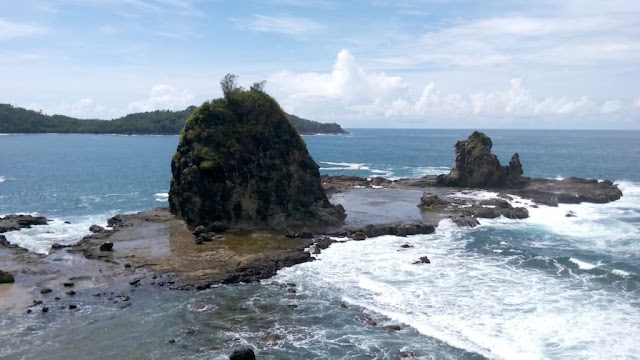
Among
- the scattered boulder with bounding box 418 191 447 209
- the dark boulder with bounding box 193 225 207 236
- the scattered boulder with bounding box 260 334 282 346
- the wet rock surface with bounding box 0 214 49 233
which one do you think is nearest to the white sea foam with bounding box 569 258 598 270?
the scattered boulder with bounding box 418 191 447 209

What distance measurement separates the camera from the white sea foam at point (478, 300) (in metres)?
35.3

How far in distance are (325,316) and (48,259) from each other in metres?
31.3

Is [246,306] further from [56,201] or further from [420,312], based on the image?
[56,201]

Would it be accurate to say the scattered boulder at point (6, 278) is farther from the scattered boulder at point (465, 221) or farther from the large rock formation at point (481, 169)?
the large rock formation at point (481, 169)

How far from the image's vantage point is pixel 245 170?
69.1m

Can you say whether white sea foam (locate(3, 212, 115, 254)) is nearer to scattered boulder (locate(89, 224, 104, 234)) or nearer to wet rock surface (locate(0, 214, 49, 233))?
scattered boulder (locate(89, 224, 104, 234))

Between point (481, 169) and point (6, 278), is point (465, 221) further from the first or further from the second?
point (6, 278)

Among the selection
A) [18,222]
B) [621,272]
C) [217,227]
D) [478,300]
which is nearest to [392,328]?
[478,300]

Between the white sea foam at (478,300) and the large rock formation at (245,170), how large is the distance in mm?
13068

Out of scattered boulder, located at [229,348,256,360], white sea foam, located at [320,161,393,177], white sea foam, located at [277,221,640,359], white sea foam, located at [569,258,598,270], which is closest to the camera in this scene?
scattered boulder, located at [229,348,256,360]

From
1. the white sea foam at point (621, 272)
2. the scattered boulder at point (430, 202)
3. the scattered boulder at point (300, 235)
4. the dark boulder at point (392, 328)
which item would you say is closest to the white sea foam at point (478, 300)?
the dark boulder at point (392, 328)

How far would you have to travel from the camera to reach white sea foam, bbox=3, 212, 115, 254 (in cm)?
6006

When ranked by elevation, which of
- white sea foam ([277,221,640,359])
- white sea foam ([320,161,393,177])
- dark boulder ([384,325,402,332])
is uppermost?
white sea foam ([320,161,393,177])

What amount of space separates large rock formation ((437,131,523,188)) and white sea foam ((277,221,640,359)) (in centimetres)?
4134
